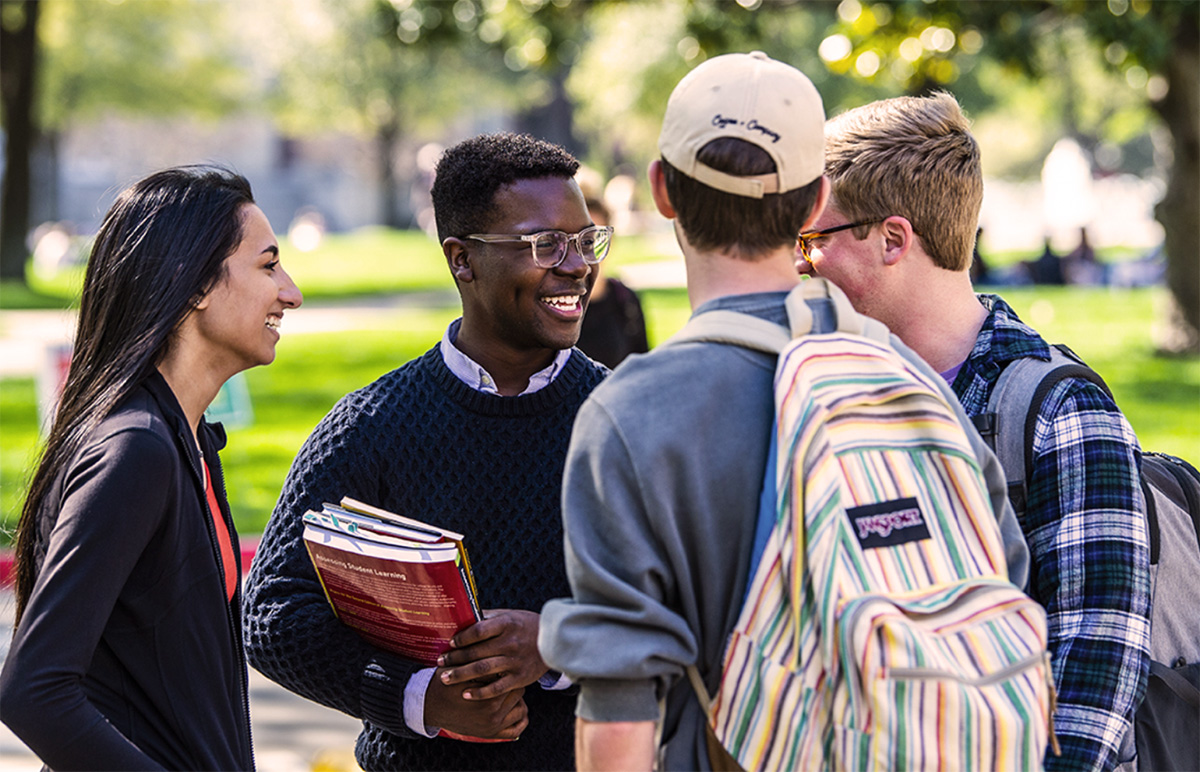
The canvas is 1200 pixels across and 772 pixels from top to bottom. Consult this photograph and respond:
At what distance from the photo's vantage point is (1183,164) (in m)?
14.2

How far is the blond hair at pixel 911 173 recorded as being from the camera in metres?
2.45

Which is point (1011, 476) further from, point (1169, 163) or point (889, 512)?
point (1169, 163)

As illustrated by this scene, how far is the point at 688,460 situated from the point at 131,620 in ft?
3.40

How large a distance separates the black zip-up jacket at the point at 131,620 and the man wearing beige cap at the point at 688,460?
756 millimetres

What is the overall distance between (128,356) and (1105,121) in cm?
5986

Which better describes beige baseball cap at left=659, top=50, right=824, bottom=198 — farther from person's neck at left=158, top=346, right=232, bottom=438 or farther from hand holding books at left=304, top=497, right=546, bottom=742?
person's neck at left=158, top=346, right=232, bottom=438

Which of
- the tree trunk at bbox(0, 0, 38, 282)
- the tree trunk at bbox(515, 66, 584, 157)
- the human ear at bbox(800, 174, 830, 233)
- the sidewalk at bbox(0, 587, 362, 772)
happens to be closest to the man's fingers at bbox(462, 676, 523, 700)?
the human ear at bbox(800, 174, 830, 233)

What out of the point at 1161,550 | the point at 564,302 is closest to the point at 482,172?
the point at 564,302

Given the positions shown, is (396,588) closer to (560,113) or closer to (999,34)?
(999,34)

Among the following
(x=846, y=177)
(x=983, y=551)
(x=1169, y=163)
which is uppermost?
(x=1169, y=163)

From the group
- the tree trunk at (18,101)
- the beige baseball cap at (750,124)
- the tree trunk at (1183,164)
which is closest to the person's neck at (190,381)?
the beige baseball cap at (750,124)

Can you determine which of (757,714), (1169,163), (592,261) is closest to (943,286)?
(592,261)

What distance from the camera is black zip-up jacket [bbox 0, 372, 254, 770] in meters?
2.09

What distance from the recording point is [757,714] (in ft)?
5.90
